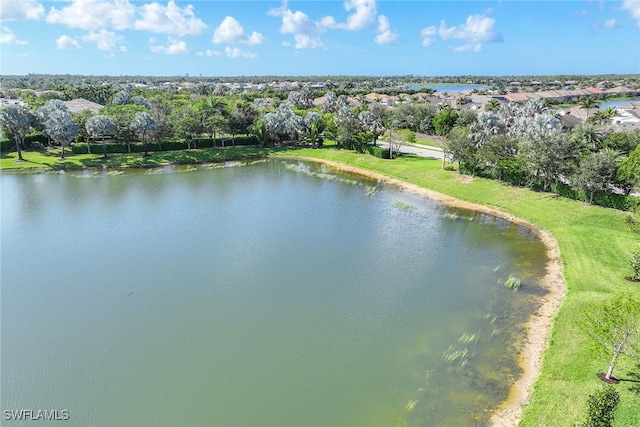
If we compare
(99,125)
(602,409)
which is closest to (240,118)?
(99,125)

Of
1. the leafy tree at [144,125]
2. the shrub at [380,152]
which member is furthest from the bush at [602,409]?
the leafy tree at [144,125]

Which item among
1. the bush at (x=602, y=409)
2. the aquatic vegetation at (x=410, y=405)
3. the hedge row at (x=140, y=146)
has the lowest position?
the aquatic vegetation at (x=410, y=405)

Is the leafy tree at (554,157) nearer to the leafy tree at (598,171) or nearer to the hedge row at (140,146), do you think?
the leafy tree at (598,171)

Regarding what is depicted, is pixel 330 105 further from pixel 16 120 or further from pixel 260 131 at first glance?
pixel 16 120

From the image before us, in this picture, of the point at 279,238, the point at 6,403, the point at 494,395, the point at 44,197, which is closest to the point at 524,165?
the point at 279,238

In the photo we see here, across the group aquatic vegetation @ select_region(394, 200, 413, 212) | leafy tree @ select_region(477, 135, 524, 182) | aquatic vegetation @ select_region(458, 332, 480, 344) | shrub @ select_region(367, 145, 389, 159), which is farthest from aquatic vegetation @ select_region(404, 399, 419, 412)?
shrub @ select_region(367, 145, 389, 159)

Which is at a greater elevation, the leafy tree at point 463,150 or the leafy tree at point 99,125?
the leafy tree at point 99,125

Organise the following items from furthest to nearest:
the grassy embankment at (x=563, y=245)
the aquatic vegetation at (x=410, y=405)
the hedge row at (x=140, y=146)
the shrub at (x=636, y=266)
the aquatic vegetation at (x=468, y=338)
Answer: the hedge row at (x=140, y=146)
the shrub at (x=636, y=266)
the aquatic vegetation at (x=468, y=338)
the aquatic vegetation at (x=410, y=405)
the grassy embankment at (x=563, y=245)

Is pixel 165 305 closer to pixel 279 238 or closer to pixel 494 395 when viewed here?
pixel 279 238
